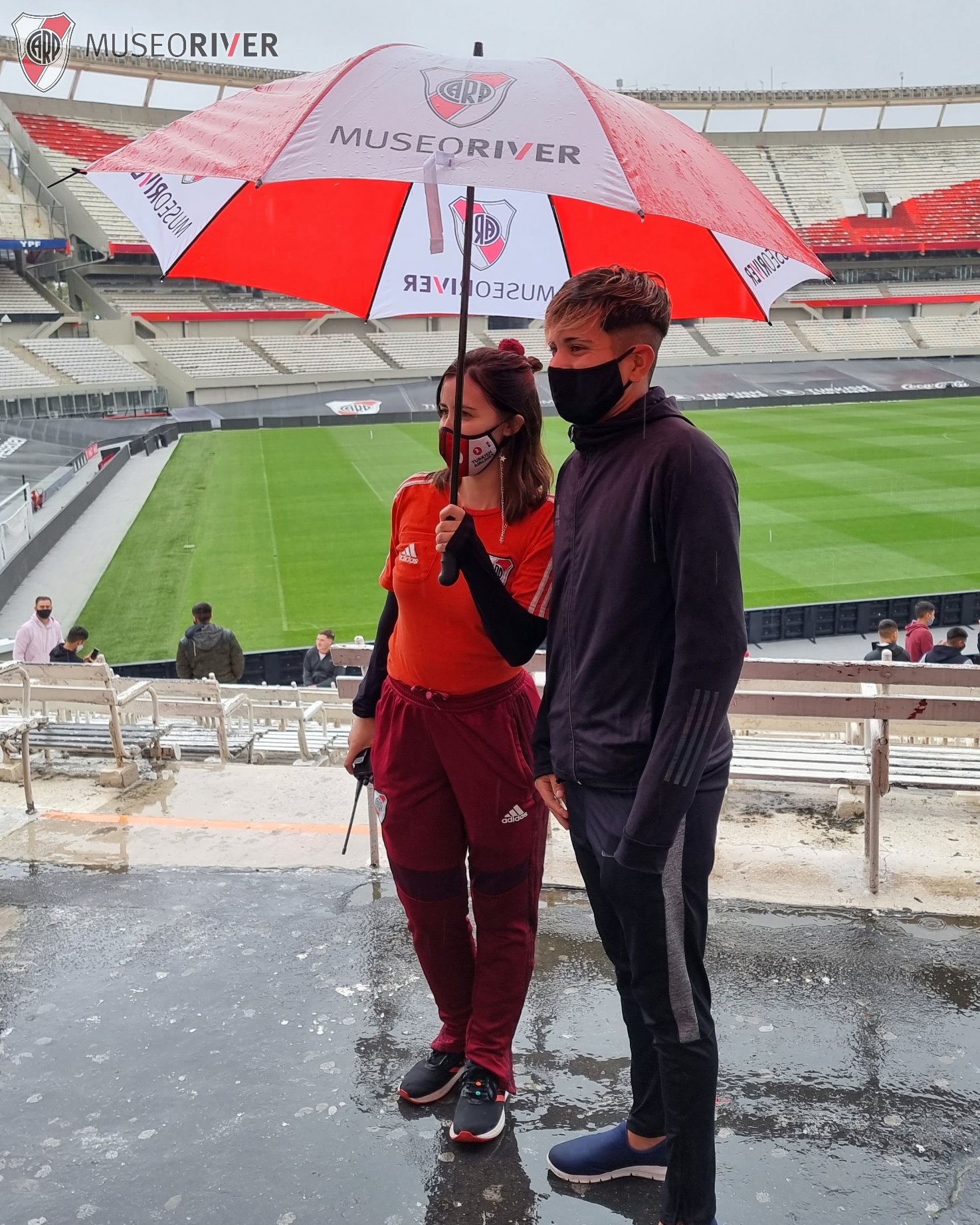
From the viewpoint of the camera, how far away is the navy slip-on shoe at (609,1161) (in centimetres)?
246

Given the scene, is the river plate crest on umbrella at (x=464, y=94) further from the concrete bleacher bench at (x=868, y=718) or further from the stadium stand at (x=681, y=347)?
the stadium stand at (x=681, y=347)

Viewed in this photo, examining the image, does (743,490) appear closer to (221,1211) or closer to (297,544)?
(297,544)

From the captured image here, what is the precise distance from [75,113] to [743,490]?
148ft

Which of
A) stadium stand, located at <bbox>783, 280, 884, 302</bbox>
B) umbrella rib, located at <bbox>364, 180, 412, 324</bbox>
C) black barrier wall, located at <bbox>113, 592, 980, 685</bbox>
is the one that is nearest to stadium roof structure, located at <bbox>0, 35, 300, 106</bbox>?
stadium stand, located at <bbox>783, 280, 884, 302</bbox>

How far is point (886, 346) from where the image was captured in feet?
177

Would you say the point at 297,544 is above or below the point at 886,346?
below

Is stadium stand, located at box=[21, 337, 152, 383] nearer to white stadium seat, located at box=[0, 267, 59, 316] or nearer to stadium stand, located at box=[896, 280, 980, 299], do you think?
white stadium seat, located at box=[0, 267, 59, 316]

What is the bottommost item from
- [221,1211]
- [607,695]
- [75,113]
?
[221,1211]

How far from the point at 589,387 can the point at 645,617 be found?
0.49 meters

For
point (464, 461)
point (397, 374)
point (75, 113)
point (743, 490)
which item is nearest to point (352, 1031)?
point (464, 461)

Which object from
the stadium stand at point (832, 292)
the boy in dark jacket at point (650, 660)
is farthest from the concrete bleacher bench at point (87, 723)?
the stadium stand at point (832, 292)

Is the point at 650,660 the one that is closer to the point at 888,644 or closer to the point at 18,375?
the point at 888,644

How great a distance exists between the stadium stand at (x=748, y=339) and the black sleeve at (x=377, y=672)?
52814mm

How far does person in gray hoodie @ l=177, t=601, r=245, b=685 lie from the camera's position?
10086 mm
